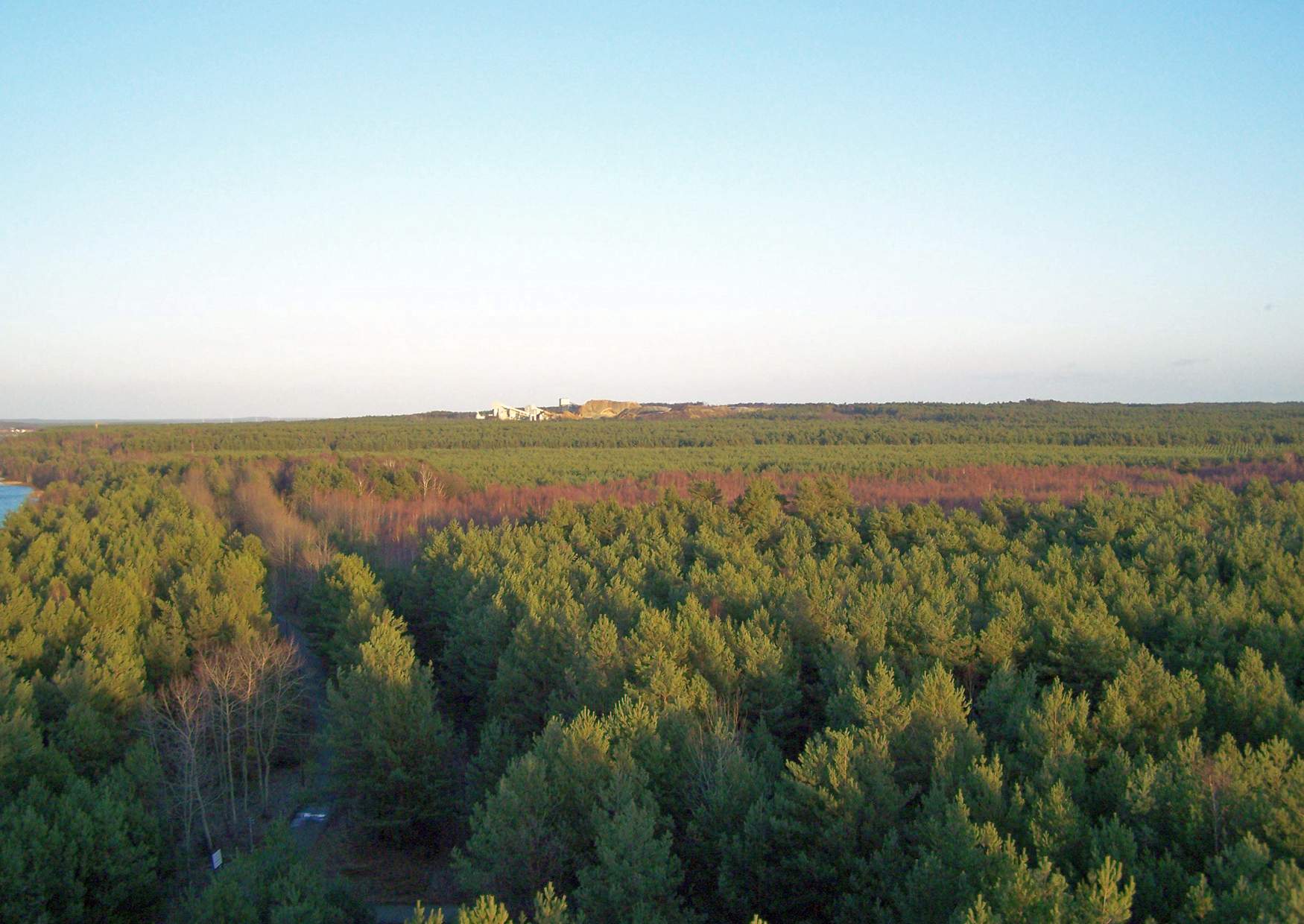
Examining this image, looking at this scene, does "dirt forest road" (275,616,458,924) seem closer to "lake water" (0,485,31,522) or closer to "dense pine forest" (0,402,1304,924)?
"dense pine forest" (0,402,1304,924)

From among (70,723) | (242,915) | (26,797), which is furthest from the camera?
(70,723)

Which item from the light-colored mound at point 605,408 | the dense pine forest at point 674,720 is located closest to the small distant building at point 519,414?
the light-colored mound at point 605,408

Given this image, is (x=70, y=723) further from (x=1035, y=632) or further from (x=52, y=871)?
(x=1035, y=632)

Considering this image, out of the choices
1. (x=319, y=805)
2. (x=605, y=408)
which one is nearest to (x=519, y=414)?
(x=605, y=408)

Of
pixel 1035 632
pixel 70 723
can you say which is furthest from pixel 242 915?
pixel 1035 632

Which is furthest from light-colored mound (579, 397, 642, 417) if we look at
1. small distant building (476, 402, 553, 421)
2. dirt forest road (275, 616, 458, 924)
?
dirt forest road (275, 616, 458, 924)

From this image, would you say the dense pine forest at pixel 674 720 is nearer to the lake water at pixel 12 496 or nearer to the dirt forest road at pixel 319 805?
the dirt forest road at pixel 319 805
